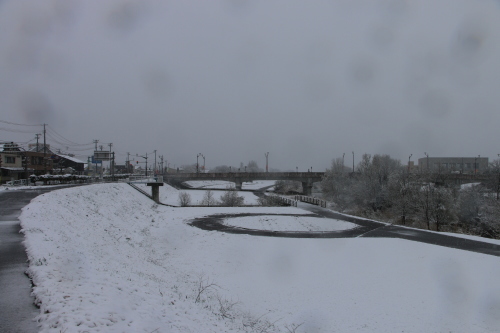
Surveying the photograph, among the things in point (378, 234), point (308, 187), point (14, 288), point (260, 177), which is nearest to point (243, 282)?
point (14, 288)

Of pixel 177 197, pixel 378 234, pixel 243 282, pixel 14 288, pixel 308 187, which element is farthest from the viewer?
pixel 308 187

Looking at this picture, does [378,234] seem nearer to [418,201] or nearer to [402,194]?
[418,201]

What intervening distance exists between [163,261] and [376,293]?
11141mm


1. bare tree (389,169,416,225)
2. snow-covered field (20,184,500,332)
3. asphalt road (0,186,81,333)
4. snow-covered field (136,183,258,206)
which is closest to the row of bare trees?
bare tree (389,169,416,225)

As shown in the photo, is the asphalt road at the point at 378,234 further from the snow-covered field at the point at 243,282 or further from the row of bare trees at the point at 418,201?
the row of bare trees at the point at 418,201

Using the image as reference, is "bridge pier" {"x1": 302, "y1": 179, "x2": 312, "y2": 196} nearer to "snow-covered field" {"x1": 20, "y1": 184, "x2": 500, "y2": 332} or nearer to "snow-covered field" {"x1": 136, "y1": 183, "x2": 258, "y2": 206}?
"snow-covered field" {"x1": 136, "y1": 183, "x2": 258, "y2": 206}

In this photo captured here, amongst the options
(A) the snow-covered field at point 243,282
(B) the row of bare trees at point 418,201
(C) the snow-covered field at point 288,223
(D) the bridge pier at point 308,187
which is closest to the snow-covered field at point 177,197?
(D) the bridge pier at point 308,187

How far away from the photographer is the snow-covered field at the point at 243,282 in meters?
7.26

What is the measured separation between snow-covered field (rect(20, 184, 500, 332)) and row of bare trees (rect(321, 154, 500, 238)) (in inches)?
842

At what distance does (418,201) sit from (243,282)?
34.0 m

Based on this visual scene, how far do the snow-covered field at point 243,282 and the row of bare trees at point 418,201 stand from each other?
70.2 ft

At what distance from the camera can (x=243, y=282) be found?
15.2 metres

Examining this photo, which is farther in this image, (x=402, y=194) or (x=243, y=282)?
(x=402, y=194)

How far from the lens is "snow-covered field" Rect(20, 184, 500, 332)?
23.8ft
